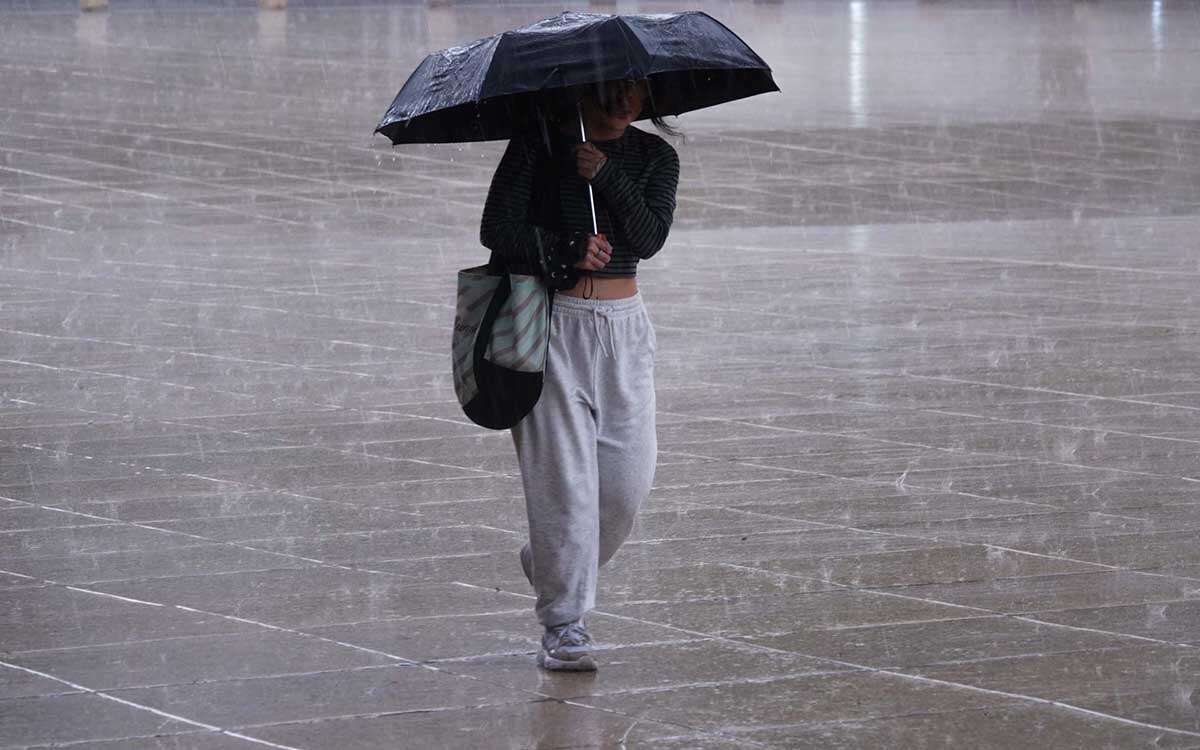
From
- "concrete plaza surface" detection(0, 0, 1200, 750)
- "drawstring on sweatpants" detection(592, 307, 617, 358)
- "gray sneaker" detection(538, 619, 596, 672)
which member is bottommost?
"concrete plaza surface" detection(0, 0, 1200, 750)

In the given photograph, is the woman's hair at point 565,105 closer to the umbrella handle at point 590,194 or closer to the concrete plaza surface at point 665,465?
the umbrella handle at point 590,194

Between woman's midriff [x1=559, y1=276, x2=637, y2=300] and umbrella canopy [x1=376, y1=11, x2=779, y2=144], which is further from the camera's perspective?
woman's midriff [x1=559, y1=276, x2=637, y2=300]

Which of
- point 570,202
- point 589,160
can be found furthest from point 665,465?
point 589,160

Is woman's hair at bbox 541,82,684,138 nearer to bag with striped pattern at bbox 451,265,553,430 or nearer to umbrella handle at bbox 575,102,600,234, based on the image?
umbrella handle at bbox 575,102,600,234

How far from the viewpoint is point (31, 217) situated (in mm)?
12227

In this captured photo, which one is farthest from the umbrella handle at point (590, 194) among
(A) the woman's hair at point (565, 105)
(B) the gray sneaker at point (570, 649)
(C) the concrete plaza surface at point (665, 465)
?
(C) the concrete plaza surface at point (665, 465)

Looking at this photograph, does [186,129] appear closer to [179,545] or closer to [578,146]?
[179,545]

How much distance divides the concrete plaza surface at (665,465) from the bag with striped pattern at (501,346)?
62 cm

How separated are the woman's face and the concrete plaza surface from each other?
4.07ft

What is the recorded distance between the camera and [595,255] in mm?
4016

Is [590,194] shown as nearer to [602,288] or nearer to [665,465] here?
[602,288]

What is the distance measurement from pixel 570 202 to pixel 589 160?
A: 0.43 ft

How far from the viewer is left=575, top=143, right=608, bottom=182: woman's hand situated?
4043 millimetres

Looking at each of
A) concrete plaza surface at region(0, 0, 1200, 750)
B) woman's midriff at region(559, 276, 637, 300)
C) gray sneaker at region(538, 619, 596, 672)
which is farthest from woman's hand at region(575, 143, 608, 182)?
concrete plaza surface at region(0, 0, 1200, 750)
